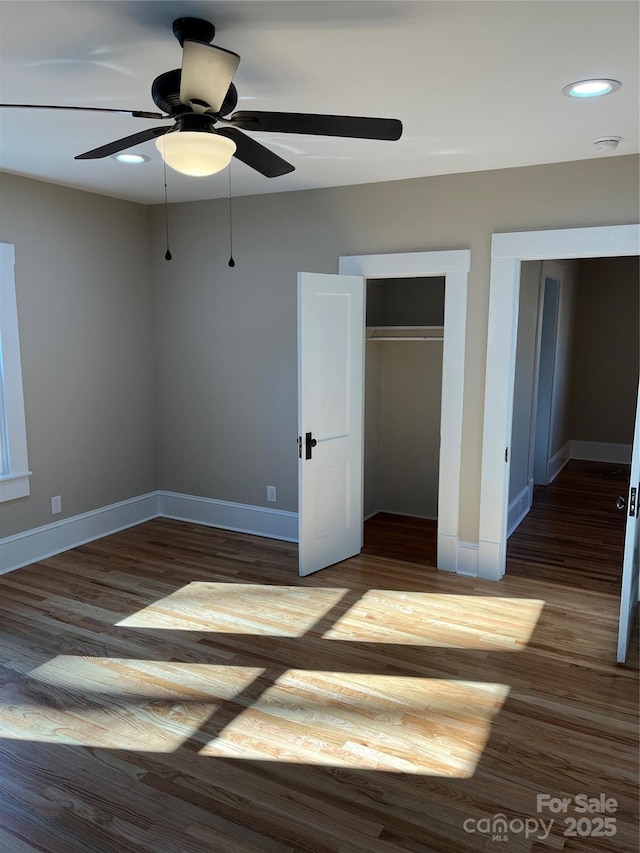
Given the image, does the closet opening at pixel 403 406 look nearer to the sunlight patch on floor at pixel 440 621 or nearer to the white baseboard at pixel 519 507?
the white baseboard at pixel 519 507

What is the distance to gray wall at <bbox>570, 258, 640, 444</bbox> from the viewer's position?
24.1 ft

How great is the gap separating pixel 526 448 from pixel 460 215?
2.33 meters

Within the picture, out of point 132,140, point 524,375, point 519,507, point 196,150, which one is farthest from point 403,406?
point 196,150

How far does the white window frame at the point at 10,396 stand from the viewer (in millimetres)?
3973

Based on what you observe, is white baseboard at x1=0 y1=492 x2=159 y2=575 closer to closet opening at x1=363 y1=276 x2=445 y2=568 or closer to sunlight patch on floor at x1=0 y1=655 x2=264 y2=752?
sunlight patch on floor at x1=0 y1=655 x2=264 y2=752

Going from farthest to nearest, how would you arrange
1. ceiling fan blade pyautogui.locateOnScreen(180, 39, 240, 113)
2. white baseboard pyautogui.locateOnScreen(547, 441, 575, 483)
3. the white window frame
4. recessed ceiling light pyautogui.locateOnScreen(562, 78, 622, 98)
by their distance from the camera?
white baseboard pyautogui.locateOnScreen(547, 441, 575, 483)
the white window frame
recessed ceiling light pyautogui.locateOnScreen(562, 78, 622, 98)
ceiling fan blade pyautogui.locateOnScreen(180, 39, 240, 113)

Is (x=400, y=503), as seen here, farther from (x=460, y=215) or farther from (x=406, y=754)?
(x=406, y=754)

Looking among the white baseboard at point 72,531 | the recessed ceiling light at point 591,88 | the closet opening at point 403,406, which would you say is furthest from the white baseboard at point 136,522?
the recessed ceiling light at point 591,88

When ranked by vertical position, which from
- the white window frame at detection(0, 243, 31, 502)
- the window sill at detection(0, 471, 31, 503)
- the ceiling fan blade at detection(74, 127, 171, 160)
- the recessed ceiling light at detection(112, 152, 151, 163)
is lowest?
the window sill at detection(0, 471, 31, 503)

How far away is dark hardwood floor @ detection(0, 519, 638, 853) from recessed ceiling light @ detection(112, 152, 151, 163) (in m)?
2.56

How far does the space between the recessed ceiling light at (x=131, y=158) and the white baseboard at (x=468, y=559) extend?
10.1 ft

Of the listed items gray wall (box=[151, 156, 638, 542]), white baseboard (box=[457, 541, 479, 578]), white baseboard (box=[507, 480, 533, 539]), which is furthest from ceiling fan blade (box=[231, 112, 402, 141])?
white baseboard (box=[507, 480, 533, 539])

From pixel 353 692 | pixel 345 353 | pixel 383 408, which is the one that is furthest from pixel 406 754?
pixel 383 408

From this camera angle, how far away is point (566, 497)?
6.13 metres
